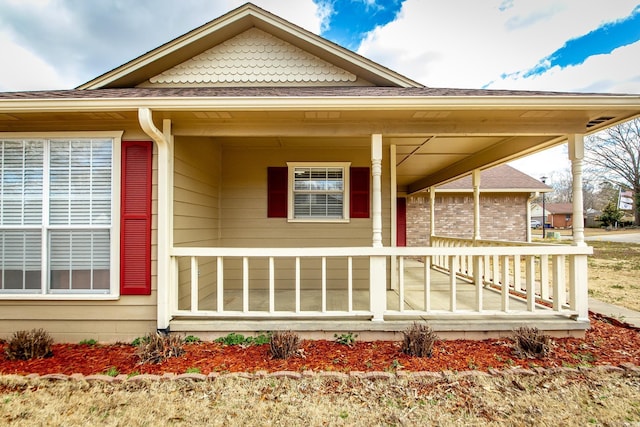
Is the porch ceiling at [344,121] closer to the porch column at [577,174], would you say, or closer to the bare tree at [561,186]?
the porch column at [577,174]

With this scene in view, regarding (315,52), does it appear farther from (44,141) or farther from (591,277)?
(591,277)

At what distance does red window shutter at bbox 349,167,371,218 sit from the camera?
18.0 ft

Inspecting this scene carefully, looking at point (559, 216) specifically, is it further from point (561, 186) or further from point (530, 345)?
point (530, 345)

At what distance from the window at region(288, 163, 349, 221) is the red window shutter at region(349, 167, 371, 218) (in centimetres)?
11

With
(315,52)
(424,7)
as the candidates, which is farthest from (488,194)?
(315,52)

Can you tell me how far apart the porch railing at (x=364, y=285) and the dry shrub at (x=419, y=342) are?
39cm

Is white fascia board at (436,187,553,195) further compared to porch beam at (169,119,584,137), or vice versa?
white fascia board at (436,187,553,195)

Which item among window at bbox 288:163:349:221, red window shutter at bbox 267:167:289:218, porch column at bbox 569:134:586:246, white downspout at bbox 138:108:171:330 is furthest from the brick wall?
white downspout at bbox 138:108:171:330

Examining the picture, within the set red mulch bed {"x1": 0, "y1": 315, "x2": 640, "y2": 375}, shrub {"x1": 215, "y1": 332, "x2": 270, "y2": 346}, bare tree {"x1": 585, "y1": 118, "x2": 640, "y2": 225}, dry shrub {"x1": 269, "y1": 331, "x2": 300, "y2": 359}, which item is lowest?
red mulch bed {"x1": 0, "y1": 315, "x2": 640, "y2": 375}

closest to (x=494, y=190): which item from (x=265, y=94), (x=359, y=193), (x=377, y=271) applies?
(x=359, y=193)

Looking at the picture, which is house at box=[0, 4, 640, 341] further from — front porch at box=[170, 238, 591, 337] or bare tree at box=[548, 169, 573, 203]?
bare tree at box=[548, 169, 573, 203]

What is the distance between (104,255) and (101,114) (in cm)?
161

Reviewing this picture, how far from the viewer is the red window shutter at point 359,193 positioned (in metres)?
5.48

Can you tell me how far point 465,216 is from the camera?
1188 cm
